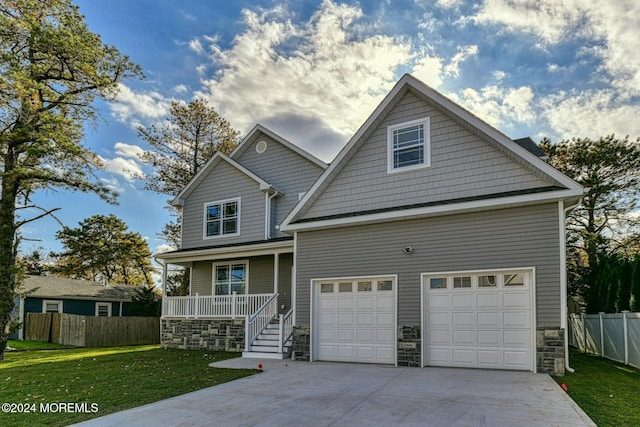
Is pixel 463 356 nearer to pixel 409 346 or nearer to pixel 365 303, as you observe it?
pixel 409 346

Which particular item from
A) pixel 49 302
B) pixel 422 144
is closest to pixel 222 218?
pixel 422 144

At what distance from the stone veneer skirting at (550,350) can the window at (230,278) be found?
36.3 ft

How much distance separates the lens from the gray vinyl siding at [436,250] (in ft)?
31.0

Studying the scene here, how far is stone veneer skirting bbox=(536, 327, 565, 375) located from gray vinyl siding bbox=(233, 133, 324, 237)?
32.7 ft

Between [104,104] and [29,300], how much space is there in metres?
14.6

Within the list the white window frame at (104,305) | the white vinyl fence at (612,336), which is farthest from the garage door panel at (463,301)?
the white window frame at (104,305)

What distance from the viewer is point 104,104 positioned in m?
17.5

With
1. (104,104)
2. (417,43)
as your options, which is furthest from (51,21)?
(417,43)

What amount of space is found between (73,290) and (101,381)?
841 inches

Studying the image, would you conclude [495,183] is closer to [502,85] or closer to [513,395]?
[513,395]

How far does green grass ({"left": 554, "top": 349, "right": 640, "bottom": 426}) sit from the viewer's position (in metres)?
6.12

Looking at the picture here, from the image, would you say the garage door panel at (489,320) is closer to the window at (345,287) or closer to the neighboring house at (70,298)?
the window at (345,287)

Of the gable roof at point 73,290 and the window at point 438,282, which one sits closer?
the window at point 438,282

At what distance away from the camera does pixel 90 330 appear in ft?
67.8
